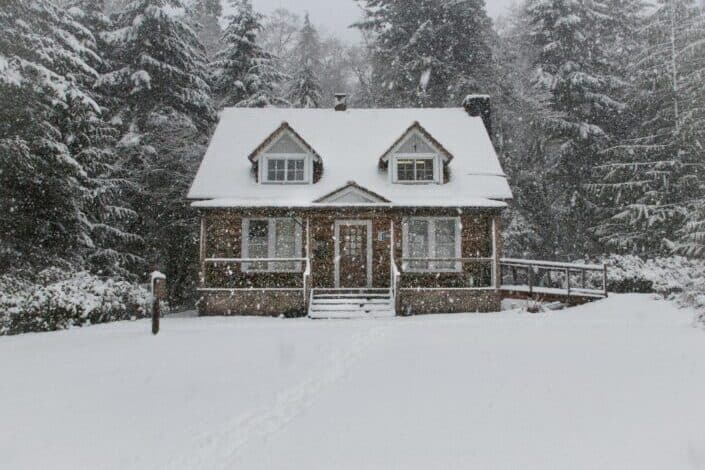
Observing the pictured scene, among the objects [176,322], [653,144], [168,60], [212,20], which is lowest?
[176,322]

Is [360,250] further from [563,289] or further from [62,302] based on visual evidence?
[62,302]

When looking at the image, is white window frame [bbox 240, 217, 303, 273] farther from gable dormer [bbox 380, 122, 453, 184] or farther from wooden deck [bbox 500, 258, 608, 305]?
wooden deck [bbox 500, 258, 608, 305]

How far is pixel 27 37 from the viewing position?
15.8 meters

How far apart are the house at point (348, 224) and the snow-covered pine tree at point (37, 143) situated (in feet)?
12.7

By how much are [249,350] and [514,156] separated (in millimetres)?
20679

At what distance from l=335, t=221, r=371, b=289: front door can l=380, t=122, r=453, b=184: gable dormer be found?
210cm

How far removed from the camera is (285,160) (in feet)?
63.3

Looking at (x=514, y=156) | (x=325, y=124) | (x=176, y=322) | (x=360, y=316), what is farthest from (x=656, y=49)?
(x=176, y=322)

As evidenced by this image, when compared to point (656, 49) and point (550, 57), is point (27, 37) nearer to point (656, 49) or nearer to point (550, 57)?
point (550, 57)

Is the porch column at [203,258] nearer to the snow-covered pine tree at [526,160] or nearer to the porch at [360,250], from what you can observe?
the porch at [360,250]

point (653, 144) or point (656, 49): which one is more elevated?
point (656, 49)

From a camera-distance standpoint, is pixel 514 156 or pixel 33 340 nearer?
pixel 33 340

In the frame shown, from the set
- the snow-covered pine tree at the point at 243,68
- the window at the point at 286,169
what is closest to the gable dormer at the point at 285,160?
the window at the point at 286,169

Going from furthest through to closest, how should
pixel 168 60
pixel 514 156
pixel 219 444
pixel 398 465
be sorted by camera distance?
pixel 514 156, pixel 168 60, pixel 219 444, pixel 398 465
